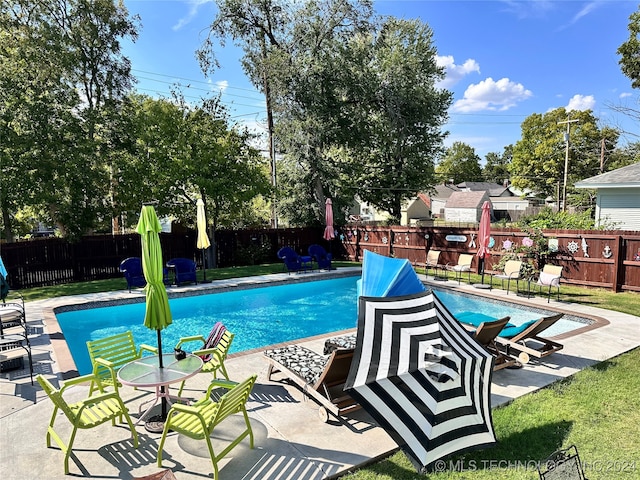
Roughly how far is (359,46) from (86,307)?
58.6ft

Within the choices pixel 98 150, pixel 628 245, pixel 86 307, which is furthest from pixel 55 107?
pixel 628 245

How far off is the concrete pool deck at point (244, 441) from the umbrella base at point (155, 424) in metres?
0.06

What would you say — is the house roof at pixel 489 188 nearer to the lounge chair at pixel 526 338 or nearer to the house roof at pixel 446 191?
the house roof at pixel 446 191

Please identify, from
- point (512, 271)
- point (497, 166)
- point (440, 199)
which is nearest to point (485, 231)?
point (512, 271)

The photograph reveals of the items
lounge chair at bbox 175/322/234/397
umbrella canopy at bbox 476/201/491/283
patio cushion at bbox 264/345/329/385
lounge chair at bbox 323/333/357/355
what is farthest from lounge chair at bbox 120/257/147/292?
umbrella canopy at bbox 476/201/491/283

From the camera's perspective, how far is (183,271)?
13383 millimetres

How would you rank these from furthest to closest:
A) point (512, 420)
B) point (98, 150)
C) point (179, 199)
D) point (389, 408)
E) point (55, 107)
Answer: point (179, 199) → point (98, 150) → point (55, 107) → point (512, 420) → point (389, 408)

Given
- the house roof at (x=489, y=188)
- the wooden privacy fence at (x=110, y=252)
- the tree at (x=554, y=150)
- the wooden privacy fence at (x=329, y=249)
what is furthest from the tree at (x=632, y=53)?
the house roof at (x=489, y=188)

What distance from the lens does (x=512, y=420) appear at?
4426 millimetres

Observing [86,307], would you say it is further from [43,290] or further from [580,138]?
[580,138]

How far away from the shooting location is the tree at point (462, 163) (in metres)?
67.8

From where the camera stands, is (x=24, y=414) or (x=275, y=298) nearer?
(x=24, y=414)

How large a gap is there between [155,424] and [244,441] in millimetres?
1071

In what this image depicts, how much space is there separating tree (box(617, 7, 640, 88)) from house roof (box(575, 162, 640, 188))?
3943 millimetres
